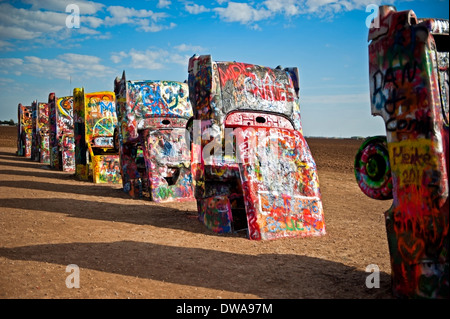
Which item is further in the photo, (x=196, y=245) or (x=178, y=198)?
(x=178, y=198)

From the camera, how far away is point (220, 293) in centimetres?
441

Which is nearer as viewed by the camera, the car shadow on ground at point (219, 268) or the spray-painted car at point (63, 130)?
the car shadow on ground at point (219, 268)

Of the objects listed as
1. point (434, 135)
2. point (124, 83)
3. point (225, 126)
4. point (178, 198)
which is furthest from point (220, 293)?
point (124, 83)

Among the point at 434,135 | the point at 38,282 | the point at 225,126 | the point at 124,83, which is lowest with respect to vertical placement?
the point at 38,282

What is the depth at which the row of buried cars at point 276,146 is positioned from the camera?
12.5 ft

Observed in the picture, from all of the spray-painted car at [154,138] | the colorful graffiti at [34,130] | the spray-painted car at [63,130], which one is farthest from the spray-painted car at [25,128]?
the spray-painted car at [154,138]

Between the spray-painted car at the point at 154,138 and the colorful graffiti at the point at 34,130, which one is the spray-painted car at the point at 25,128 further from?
the spray-painted car at the point at 154,138

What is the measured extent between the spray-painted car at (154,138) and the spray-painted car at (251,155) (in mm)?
2618

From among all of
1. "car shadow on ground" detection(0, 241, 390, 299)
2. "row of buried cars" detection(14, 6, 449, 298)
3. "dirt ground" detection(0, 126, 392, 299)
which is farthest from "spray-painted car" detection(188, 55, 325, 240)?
"car shadow on ground" detection(0, 241, 390, 299)

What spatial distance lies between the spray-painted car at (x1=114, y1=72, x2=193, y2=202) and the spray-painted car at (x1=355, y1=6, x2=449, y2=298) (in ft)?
21.5

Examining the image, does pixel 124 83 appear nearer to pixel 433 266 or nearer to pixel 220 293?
pixel 220 293

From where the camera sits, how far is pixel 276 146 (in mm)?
7238

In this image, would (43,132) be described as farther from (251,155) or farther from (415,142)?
(415,142)
